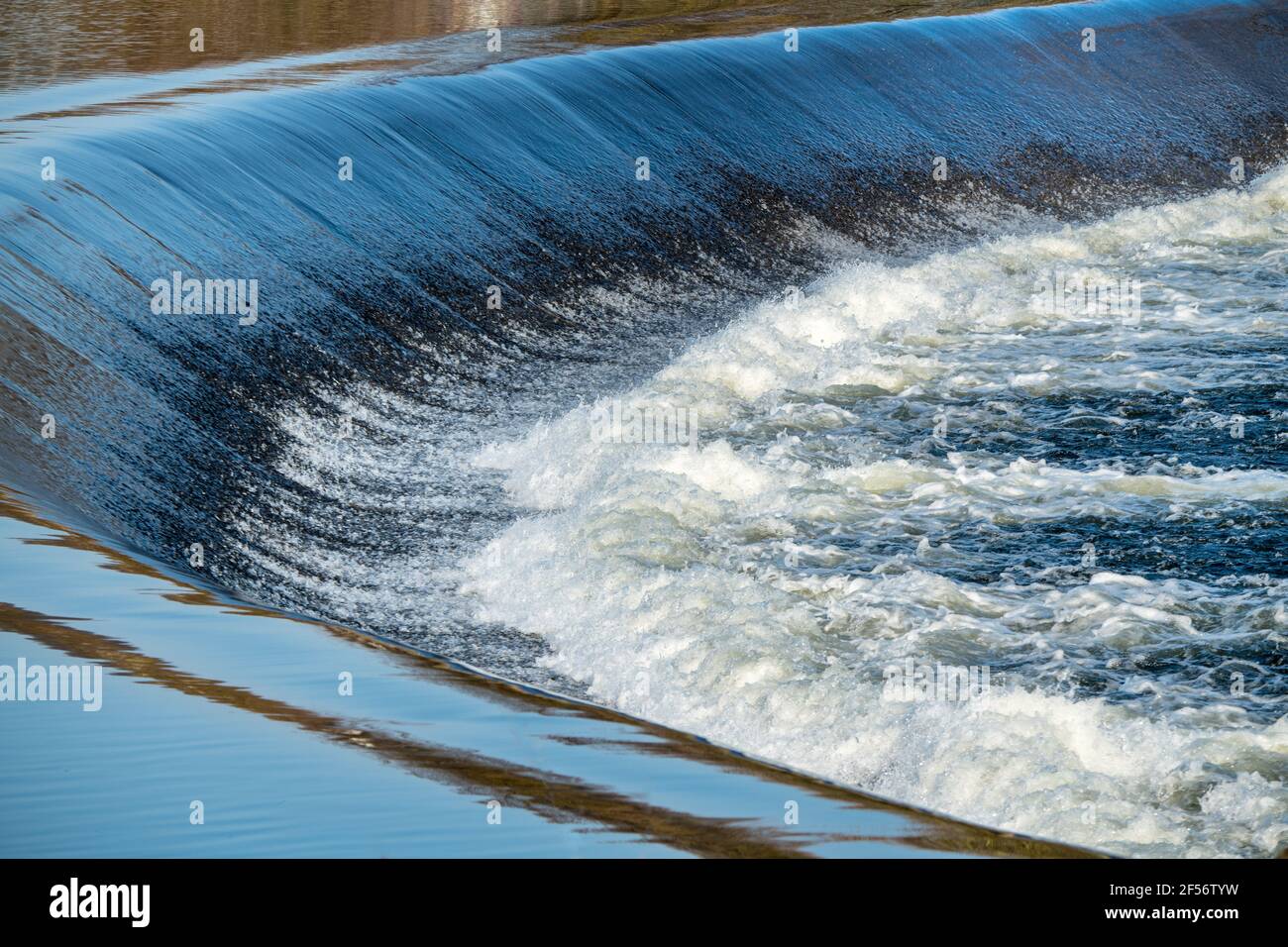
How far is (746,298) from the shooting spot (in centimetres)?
1483

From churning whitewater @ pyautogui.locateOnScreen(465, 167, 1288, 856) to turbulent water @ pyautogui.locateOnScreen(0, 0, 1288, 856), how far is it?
0.03 metres

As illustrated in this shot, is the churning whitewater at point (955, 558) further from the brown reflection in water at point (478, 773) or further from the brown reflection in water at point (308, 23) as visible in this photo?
the brown reflection in water at point (308, 23)

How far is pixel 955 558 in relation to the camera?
868 centimetres

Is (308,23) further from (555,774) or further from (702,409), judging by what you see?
(555,774)

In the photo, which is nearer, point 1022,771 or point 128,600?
point 128,600

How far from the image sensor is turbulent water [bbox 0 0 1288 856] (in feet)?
23.1

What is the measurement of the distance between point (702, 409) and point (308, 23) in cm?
1112

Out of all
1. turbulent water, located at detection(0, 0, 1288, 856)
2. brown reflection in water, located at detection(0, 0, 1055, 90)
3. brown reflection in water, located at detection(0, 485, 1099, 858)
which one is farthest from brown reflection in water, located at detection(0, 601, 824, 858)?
brown reflection in water, located at detection(0, 0, 1055, 90)

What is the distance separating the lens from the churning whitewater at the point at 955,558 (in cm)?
634

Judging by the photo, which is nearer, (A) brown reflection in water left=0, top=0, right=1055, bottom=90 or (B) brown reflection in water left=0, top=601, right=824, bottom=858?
(B) brown reflection in water left=0, top=601, right=824, bottom=858

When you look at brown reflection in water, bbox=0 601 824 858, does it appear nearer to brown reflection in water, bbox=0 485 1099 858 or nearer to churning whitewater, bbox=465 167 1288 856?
brown reflection in water, bbox=0 485 1099 858
